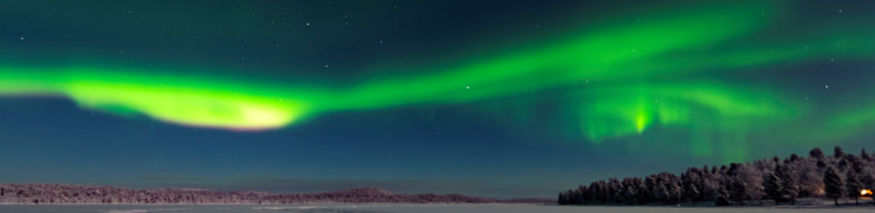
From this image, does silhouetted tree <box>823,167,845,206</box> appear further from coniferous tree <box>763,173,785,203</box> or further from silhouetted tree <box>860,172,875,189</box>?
coniferous tree <box>763,173,785,203</box>

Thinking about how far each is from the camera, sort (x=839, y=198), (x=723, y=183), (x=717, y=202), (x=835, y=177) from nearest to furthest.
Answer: (x=835, y=177)
(x=839, y=198)
(x=717, y=202)
(x=723, y=183)

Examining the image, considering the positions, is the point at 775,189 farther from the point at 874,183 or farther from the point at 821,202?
the point at 874,183

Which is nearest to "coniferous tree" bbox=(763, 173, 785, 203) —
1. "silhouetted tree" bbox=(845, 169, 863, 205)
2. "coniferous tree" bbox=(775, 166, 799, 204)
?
"coniferous tree" bbox=(775, 166, 799, 204)

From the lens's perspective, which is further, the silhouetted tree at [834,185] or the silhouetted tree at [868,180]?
the silhouetted tree at [834,185]

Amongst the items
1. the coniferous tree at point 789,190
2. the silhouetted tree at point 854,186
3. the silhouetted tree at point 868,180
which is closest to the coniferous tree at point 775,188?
the coniferous tree at point 789,190

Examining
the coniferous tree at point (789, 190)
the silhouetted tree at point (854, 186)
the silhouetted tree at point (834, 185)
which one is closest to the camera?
the silhouetted tree at point (854, 186)

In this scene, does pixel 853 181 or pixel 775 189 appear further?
pixel 775 189

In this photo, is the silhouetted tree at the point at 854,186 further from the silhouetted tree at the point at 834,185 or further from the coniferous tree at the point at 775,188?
the coniferous tree at the point at 775,188

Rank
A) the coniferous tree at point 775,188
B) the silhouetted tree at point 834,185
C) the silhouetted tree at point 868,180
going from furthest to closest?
the coniferous tree at point 775,188, the silhouetted tree at point 834,185, the silhouetted tree at point 868,180

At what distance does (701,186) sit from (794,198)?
3717cm

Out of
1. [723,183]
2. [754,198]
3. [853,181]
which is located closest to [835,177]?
[853,181]

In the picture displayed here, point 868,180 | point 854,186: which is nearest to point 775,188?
point 854,186

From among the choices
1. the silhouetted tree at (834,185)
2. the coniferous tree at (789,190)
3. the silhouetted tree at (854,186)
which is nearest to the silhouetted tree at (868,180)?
the silhouetted tree at (854,186)

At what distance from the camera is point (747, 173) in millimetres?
191250
